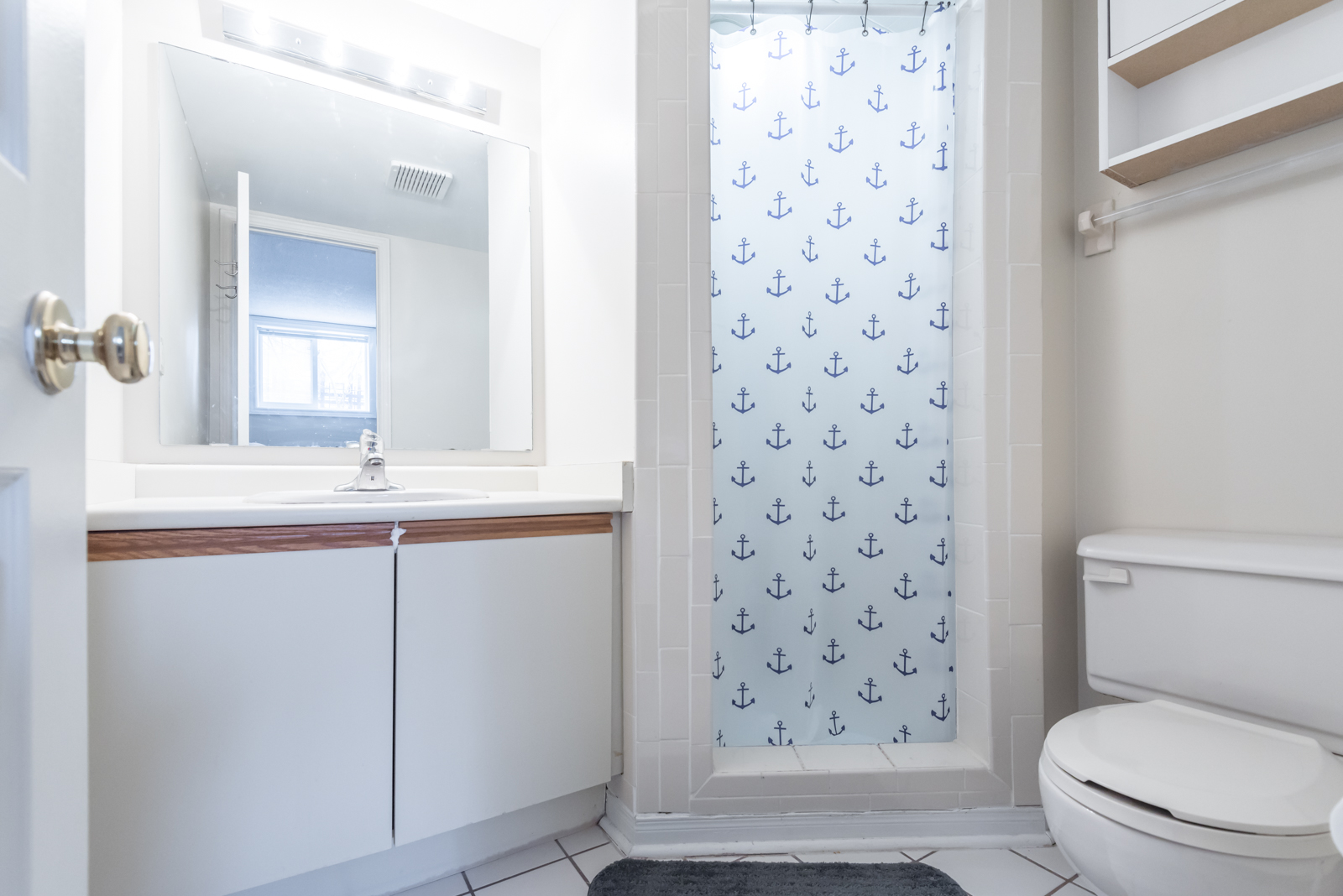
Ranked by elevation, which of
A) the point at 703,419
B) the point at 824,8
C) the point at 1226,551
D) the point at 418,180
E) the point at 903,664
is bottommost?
the point at 903,664

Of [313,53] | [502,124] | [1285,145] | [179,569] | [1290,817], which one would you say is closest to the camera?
[1290,817]

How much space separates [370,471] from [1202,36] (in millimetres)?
1972

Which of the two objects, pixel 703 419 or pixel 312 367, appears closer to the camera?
Answer: pixel 703 419

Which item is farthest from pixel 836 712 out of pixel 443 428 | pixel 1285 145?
pixel 1285 145

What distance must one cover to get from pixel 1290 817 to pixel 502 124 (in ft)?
7.28

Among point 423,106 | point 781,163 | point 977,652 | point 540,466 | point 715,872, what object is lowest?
point 715,872

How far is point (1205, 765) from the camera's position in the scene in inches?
37.5

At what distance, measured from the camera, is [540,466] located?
1.93 m

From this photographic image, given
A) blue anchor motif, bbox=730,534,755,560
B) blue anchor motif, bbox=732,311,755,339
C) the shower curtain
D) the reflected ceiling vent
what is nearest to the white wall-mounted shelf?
the shower curtain

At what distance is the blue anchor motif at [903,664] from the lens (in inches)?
63.4

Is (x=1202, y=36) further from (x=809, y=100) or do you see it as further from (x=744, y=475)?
(x=744, y=475)

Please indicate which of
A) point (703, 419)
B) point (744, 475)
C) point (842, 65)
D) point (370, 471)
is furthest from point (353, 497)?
point (842, 65)

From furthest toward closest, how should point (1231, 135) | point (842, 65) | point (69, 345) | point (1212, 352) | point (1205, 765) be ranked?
point (842, 65) < point (1212, 352) < point (1231, 135) < point (1205, 765) < point (69, 345)

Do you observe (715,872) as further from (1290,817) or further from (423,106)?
(423,106)
